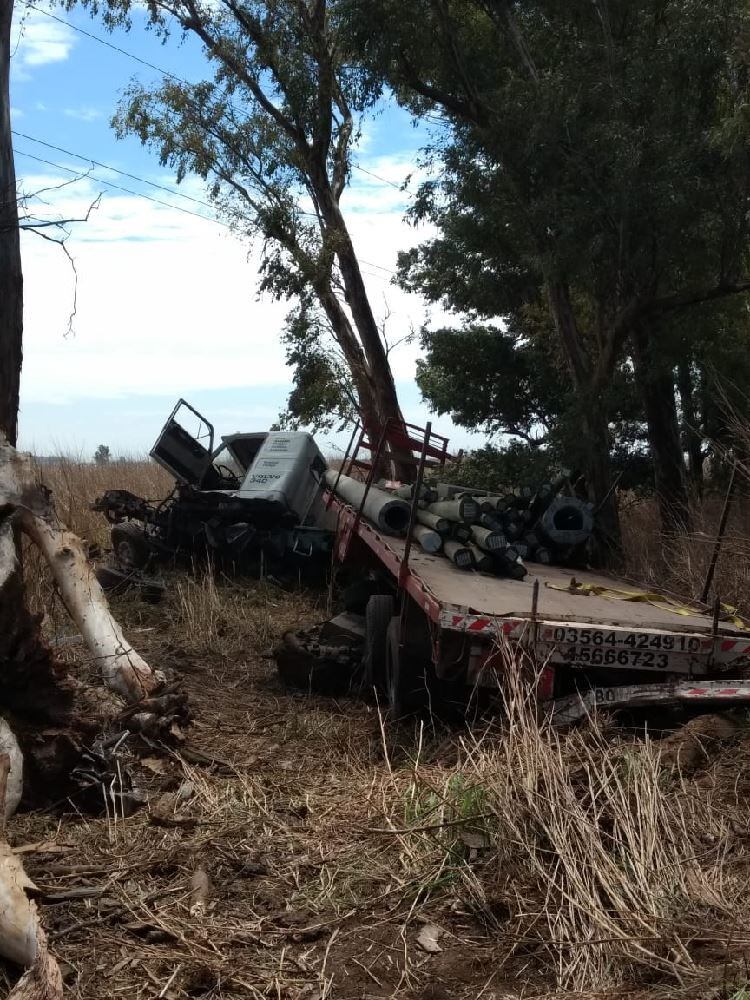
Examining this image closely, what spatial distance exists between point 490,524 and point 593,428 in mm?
4168

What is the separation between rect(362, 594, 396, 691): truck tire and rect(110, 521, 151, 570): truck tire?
568 centimetres

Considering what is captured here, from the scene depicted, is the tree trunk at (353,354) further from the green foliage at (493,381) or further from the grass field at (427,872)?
the grass field at (427,872)

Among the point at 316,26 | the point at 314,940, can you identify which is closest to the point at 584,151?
the point at 314,940

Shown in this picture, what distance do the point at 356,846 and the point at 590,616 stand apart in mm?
2242

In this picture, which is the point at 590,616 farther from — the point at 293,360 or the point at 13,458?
the point at 293,360

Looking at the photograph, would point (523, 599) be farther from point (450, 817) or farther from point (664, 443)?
point (664, 443)

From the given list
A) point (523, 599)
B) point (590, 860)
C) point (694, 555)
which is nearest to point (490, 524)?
point (523, 599)

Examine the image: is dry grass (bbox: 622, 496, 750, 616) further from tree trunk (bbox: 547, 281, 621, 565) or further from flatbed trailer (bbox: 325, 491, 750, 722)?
flatbed trailer (bbox: 325, 491, 750, 722)

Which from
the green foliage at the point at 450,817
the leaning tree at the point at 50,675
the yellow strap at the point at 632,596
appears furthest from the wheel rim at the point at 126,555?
the green foliage at the point at 450,817

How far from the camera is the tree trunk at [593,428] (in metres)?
11.4

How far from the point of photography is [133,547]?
12.8 meters

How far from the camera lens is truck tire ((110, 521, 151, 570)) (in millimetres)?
12703

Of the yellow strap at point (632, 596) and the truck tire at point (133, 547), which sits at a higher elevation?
the yellow strap at point (632, 596)

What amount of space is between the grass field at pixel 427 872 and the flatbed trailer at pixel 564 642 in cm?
24
